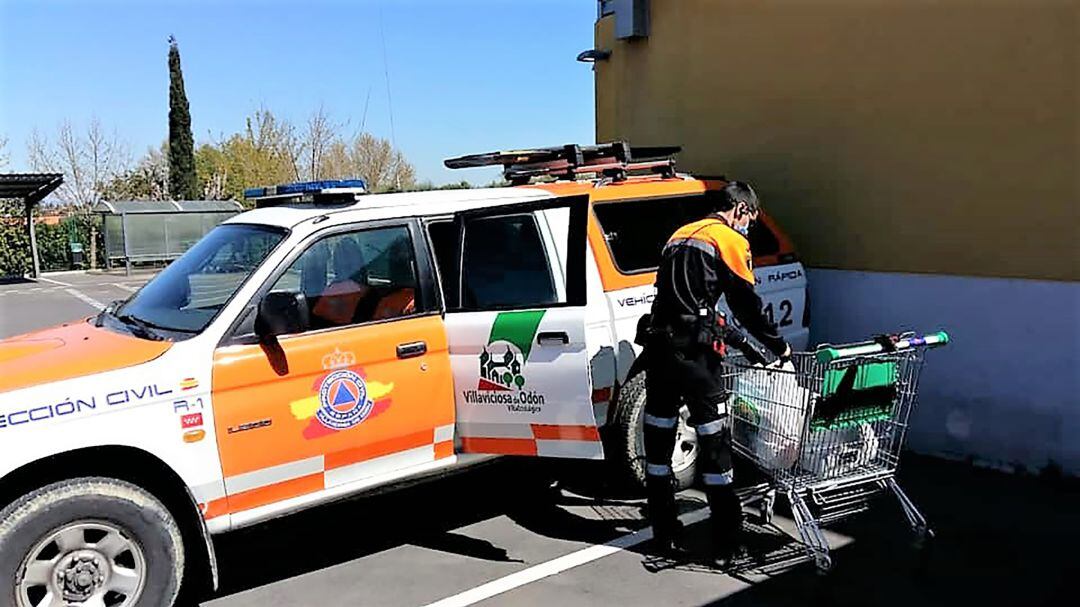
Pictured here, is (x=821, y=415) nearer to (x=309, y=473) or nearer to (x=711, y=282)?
(x=711, y=282)

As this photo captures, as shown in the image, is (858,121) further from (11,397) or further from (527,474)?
(11,397)

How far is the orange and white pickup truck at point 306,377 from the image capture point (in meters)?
3.62

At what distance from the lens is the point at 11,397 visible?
11.5 feet

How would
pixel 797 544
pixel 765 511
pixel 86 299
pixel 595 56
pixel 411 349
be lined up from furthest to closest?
pixel 86 299, pixel 595 56, pixel 765 511, pixel 797 544, pixel 411 349

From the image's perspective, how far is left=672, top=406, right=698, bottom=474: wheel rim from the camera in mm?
5312

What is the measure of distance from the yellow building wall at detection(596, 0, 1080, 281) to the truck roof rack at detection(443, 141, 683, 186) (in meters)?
1.45

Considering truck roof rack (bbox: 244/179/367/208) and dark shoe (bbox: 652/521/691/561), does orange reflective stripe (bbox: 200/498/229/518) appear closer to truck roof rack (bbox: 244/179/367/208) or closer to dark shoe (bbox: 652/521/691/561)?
truck roof rack (bbox: 244/179/367/208)

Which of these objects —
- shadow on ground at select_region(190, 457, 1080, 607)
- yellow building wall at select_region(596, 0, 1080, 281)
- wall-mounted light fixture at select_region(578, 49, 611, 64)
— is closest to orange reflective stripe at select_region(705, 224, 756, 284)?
shadow on ground at select_region(190, 457, 1080, 607)

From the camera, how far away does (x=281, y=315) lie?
4105 millimetres

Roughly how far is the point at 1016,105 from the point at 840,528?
3.16 meters

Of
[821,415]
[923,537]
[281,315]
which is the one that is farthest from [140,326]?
[923,537]

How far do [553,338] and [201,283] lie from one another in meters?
1.92

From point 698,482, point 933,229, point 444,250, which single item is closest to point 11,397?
point 444,250

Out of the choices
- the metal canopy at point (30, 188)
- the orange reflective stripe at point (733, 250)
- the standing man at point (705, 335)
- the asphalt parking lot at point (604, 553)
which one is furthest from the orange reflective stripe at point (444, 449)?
the metal canopy at point (30, 188)
